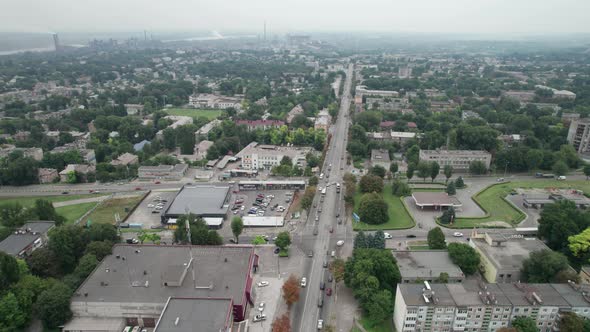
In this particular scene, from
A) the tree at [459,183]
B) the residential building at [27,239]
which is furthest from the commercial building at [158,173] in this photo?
the tree at [459,183]

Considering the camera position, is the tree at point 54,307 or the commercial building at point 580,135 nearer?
the tree at point 54,307

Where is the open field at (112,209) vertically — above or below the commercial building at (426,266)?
below

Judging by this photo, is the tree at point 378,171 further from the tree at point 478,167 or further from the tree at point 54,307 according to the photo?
the tree at point 54,307

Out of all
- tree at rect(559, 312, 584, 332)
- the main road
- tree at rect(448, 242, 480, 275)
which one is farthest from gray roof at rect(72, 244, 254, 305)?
tree at rect(559, 312, 584, 332)

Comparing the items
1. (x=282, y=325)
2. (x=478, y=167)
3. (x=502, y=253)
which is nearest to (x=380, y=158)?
(x=478, y=167)

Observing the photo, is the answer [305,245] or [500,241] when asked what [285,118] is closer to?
[305,245]

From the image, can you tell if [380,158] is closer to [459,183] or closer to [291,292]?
[459,183]

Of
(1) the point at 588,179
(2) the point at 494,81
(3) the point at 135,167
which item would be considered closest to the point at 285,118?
(3) the point at 135,167
